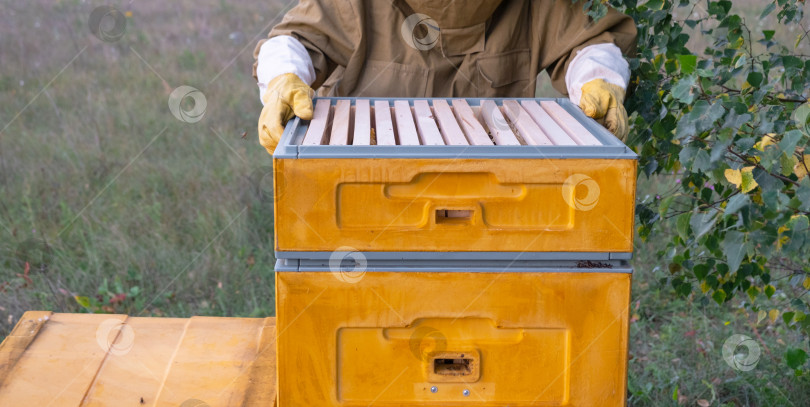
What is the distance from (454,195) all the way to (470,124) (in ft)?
1.03

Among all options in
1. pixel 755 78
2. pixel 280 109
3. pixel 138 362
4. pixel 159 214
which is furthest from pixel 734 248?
pixel 159 214

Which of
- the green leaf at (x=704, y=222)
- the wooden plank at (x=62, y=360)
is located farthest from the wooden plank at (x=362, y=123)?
the wooden plank at (x=62, y=360)

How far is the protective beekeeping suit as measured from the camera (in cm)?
246

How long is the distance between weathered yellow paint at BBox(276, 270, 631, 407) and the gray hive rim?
0.26m

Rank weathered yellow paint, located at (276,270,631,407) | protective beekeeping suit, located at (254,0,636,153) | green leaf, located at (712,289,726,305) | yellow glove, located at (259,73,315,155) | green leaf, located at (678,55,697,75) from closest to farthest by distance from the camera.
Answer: green leaf, located at (678,55,697,75) < weathered yellow paint, located at (276,270,631,407) < yellow glove, located at (259,73,315,155) < green leaf, located at (712,289,726,305) < protective beekeeping suit, located at (254,0,636,153)

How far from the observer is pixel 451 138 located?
1761 mm

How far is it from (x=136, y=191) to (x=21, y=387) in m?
2.39

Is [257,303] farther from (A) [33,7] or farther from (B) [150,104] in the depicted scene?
(A) [33,7]

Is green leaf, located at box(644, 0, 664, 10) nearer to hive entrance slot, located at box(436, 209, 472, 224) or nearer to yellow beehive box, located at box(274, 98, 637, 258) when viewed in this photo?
yellow beehive box, located at box(274, 98, 637, 258)

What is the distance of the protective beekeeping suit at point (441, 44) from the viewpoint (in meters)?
2.46

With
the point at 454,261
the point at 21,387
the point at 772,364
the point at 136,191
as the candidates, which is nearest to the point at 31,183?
the point at 136,191

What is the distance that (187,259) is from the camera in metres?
3.81

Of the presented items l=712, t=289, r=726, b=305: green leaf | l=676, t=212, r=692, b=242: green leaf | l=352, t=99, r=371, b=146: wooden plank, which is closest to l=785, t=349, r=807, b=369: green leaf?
l=712, t=289, r=726, b=305: green leaf

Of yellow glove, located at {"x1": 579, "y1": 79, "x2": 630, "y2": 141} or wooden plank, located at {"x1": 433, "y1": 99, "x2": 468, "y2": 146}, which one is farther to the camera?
yellow glove, located at {"x1": 579, "y1": 79, "x2": 630, "y2": 141}
